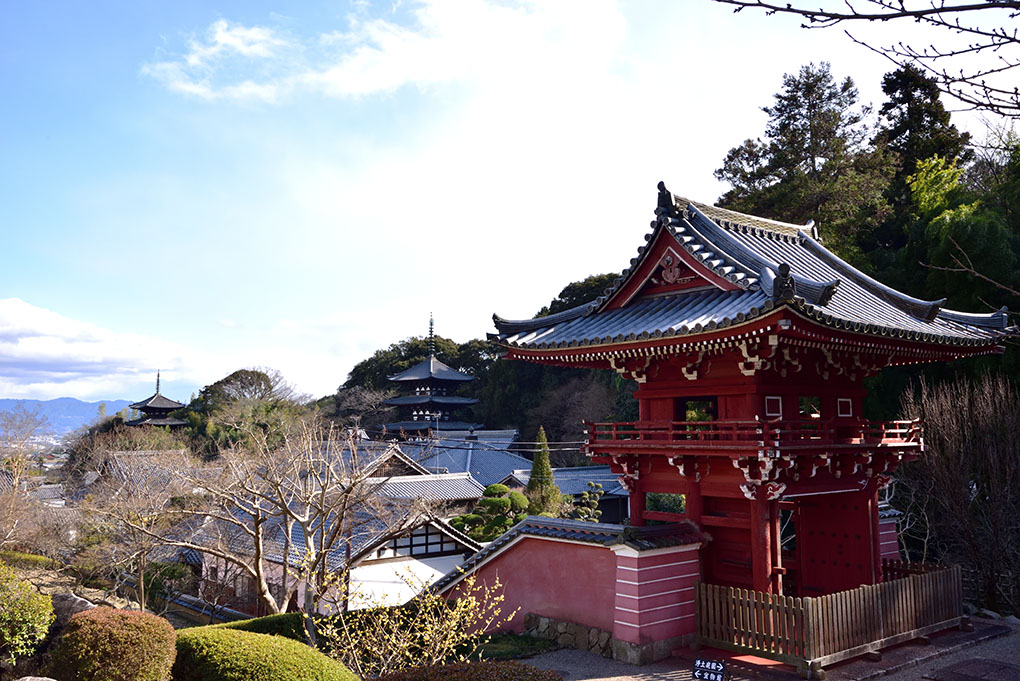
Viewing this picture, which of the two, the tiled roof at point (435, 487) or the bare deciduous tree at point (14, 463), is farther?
the tiled roof at point (435, 487)

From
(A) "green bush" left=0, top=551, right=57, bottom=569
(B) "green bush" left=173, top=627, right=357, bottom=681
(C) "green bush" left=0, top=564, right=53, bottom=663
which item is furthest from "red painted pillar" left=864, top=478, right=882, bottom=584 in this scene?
(A) "green bush" left=0, top=551, right=57, bottom=569

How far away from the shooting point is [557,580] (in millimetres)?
11898

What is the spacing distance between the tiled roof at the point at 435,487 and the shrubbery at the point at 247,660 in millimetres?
17531

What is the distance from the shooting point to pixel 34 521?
24.7 meters

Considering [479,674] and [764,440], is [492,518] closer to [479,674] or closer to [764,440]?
[764,440]

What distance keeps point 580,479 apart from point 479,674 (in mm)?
29134

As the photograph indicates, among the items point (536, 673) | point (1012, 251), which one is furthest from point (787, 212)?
point (536, 673)

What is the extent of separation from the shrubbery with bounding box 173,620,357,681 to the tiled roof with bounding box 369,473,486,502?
1753cm

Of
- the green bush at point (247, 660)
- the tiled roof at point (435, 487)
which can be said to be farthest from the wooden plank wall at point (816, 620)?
the tiled roof at point (435, 487)

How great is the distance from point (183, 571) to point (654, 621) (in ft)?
55.5

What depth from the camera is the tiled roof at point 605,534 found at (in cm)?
1052

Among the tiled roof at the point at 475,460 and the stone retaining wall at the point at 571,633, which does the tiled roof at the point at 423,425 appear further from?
the stone retaining wall at the point at 571,633

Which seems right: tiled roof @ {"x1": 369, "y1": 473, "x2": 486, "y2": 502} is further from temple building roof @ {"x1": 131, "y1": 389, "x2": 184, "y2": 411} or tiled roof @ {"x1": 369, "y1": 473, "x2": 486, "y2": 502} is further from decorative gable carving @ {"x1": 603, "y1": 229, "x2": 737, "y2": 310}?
temple building roof @ {"x1": 131, "y1": 389, "x2": 184, "y2": 411}

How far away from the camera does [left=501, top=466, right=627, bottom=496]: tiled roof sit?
1325 inches
